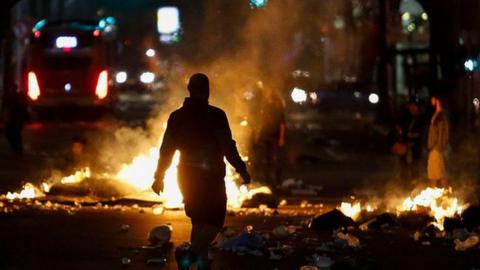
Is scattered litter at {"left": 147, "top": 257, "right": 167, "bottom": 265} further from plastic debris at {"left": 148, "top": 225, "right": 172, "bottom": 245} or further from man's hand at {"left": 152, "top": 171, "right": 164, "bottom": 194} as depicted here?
man's hand at {"left": 152, "top": 171, "right": 164, "bottom": 194}

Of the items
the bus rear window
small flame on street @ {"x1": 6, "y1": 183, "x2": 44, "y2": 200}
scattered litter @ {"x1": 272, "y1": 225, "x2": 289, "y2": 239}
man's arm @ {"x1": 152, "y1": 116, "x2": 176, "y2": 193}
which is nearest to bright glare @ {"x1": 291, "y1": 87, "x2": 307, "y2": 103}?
the bus rear window

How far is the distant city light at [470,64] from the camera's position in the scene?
28.3 m

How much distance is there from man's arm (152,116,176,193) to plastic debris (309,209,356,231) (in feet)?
14.5

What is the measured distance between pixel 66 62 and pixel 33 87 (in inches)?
63.2

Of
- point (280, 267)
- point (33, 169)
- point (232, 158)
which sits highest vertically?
point (33, 169)

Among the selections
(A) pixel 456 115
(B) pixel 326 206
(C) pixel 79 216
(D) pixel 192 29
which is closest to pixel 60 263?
(C) pixel 79 216

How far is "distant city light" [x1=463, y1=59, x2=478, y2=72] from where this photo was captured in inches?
1115

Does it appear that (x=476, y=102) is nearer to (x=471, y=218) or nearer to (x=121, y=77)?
(x=471, y=218)

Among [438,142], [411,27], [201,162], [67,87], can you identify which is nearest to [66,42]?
[67,87]

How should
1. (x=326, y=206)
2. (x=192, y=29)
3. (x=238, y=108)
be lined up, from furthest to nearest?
(x=192, y=29), (x=238, y=108), (x=326, y=206)

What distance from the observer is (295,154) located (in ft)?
92.3

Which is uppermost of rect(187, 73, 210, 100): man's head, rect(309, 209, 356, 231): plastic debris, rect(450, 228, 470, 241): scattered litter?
rect(187, 73, 210, 100): man's head

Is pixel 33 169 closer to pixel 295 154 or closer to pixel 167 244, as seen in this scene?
pixel 295 154

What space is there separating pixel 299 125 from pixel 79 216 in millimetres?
29817
